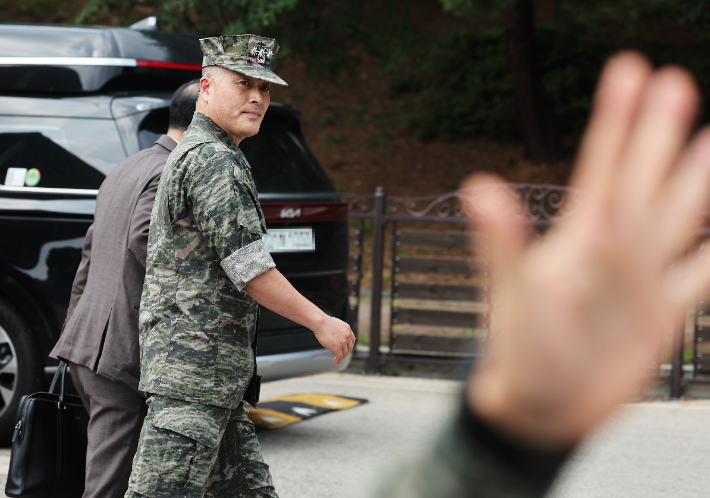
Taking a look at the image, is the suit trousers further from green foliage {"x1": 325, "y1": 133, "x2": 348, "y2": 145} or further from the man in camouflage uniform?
green foliage {"x1": 325, "y1": 133, "x2": 348, "y2": 145}

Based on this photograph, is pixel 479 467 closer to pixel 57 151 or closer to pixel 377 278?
pixel 57 151

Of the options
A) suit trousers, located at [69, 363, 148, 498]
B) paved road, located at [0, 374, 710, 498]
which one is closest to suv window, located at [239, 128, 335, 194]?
paved road, located at [0, 374, 710, 498]

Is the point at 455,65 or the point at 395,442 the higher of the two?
the point at 455,65

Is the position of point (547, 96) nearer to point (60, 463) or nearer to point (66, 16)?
point (66, 16)

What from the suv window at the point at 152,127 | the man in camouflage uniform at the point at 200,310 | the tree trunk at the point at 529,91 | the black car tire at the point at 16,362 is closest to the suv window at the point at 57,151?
the suv window at the point at 152,127

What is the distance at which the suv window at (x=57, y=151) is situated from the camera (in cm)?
470

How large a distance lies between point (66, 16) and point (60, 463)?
21.2 meters

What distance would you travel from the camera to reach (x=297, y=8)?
12.5 m

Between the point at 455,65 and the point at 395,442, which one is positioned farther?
the point at 455,65

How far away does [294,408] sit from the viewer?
20.5 feet

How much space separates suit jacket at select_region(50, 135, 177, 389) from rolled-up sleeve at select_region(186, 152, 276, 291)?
62 cm

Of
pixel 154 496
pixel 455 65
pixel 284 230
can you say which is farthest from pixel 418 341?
pixel 455 65

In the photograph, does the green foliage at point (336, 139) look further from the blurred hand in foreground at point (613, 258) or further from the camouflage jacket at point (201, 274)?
the blurred hand in foreground at point (613, 258)

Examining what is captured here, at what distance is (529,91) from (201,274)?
46.6 ft
